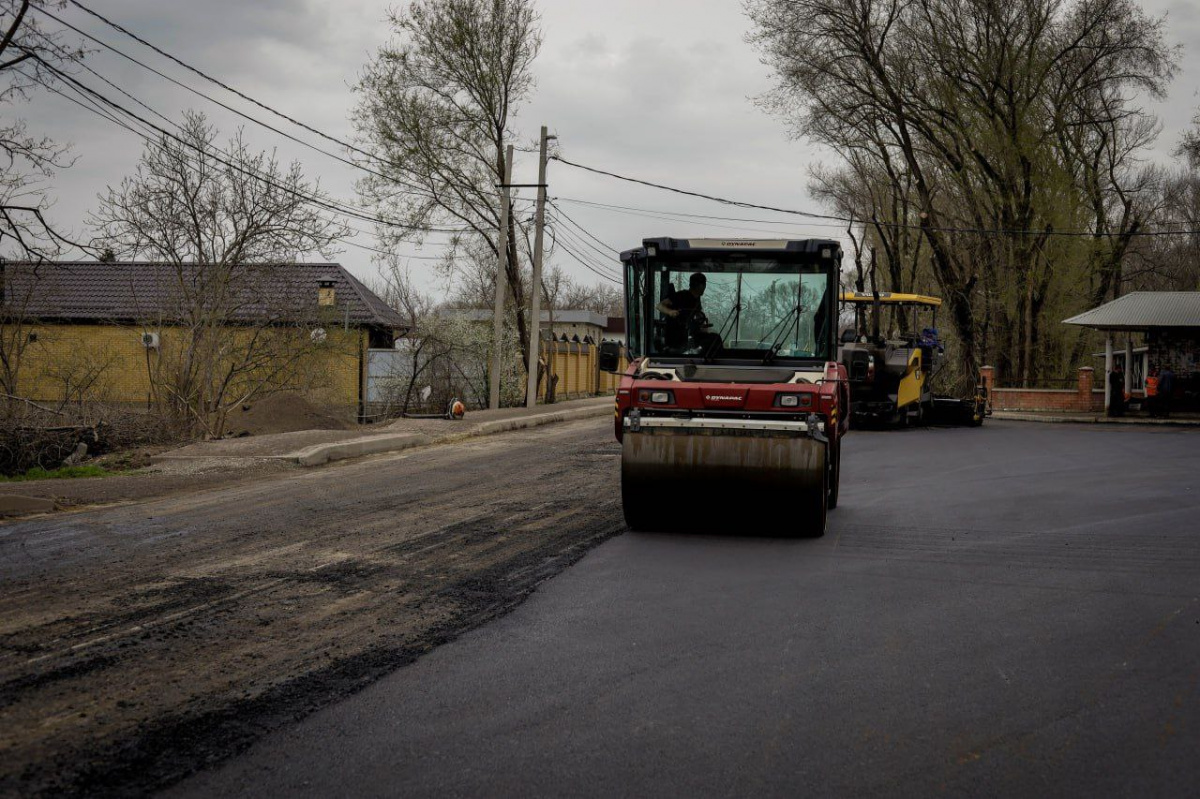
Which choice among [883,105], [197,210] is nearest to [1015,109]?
[883,105]

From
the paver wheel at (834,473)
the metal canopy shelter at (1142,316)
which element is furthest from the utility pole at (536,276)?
the paver wheel at (834,473)

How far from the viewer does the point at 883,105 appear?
35.1m

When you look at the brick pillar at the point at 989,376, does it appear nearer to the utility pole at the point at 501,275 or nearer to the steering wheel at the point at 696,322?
the utility pole at the point at 501,275

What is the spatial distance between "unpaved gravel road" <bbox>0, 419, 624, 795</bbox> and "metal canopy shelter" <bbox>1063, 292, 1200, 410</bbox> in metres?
27.8

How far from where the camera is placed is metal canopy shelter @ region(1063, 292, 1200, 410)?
109ft

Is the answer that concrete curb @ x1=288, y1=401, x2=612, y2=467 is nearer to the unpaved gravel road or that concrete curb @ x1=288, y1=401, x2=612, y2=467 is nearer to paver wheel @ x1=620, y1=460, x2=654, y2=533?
the unpaved gravel road

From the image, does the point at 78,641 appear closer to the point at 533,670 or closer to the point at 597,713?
the point at 533,670

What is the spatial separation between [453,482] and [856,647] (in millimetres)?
7713

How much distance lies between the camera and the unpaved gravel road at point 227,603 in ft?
13.8

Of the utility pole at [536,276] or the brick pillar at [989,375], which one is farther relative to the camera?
the brick pillar at [989,375]

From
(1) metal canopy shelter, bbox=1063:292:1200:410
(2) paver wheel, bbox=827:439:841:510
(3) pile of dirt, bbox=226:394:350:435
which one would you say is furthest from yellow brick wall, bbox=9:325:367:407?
(1) metal canopy shelter, bbox=1063:292:1200:410

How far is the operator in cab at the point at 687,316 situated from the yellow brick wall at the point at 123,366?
1087 cm

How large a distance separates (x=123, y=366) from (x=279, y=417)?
16.1ft

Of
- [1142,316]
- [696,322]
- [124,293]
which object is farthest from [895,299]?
[124,293]
